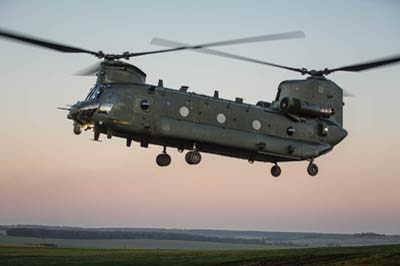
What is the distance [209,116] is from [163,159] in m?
2.87

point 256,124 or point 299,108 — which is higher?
point 299,108

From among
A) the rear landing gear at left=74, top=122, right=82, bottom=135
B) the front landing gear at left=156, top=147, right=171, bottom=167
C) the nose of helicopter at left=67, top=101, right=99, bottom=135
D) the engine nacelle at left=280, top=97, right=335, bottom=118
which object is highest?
the engine nacelle at left=280, top=97, right=335, bottom=118

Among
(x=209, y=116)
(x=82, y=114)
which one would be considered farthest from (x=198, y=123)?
Answer: (x=82, y=114)

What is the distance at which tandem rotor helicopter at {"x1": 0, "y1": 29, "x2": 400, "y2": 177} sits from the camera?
2512cm

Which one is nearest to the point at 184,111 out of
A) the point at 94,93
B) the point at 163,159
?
the point at 163,159

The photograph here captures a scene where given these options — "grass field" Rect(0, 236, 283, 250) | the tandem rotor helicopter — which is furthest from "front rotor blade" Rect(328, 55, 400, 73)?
"grass field" Rect(0, 236, 283, 250)

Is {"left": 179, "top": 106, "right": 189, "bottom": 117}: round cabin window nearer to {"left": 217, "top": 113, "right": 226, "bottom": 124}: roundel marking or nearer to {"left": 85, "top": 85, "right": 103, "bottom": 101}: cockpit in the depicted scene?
{"left": 217, "top": 113, "right": 226, "bottom": 124}: roundel marking

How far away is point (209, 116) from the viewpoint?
2692 cm

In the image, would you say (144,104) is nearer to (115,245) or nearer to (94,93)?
(94,93)

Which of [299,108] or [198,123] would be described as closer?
[198,123]

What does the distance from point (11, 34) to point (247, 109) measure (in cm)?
1138

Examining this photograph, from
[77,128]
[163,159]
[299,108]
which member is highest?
[299,108]

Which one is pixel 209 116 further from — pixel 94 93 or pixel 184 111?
pixel 94 93

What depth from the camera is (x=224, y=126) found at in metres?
27.2
